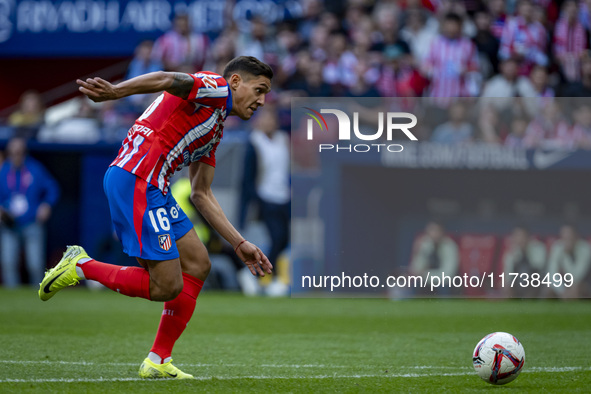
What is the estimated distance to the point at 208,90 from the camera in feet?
16.1

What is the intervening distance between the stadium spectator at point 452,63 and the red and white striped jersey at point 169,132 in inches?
338

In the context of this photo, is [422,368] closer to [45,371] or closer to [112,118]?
[45,371]

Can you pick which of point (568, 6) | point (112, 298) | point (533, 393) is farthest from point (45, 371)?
point (568, 6)

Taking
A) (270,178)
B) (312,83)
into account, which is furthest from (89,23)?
(270,178)

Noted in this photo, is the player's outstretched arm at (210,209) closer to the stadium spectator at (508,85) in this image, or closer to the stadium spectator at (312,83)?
the stadium spectator at (312,83)

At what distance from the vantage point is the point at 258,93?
5.21 m

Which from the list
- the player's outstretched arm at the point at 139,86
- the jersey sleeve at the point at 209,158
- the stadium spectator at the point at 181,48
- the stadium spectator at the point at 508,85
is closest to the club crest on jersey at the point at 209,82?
the player's outstretched arm at the point at 139,86

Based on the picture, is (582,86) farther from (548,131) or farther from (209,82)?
(209,82)

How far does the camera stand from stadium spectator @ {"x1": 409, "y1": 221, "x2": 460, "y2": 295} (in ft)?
39.8

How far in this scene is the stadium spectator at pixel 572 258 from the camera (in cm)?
1213

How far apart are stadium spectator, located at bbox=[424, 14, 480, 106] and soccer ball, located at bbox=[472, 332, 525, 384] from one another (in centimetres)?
844

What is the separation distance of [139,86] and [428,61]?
9.86 m

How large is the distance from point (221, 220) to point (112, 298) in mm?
7328

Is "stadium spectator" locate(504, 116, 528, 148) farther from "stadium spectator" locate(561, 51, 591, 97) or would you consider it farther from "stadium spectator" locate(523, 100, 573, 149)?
"stadium spectator" locate(561, 51, 591, 97)
